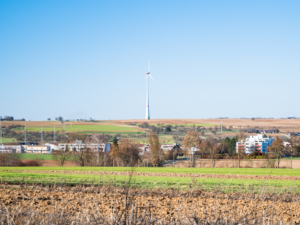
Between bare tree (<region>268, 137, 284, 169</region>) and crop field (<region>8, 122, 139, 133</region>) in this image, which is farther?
crop field (<region>8, 122, 139, 133</region>)

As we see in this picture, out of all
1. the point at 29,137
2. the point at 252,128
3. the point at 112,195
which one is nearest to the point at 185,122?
the point at 252,128

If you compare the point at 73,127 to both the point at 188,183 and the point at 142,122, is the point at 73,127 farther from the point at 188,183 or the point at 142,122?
the point at 188,183

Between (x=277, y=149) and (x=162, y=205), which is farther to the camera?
(x=277, y=149)

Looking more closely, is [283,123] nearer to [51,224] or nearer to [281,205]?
[281,205]

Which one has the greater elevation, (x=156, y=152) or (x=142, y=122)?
(x=142, y=122)

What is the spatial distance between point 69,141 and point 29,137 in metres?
61.1

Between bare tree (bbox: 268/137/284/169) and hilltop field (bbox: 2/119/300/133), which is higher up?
hilltop field (bbox: 2/119/300/133)

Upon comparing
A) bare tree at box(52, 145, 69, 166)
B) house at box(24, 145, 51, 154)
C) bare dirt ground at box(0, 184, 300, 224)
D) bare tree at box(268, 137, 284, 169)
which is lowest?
house at box(24, 145, 51, 154)

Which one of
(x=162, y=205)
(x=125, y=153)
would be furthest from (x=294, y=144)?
(x=162, y=205)

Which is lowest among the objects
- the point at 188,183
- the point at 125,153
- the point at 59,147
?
the point at 125,153

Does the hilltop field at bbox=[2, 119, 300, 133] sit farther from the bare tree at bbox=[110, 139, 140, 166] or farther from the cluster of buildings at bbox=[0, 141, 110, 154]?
the bare tree at bbox=[110, 139, 140, 166]

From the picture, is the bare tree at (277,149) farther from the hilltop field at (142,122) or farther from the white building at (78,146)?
the hilltop field at (142,122)

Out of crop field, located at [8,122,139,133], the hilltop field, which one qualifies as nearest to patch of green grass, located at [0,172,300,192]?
the hilltop field

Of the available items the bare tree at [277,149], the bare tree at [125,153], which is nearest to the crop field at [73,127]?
the bare tree at [125,153]
